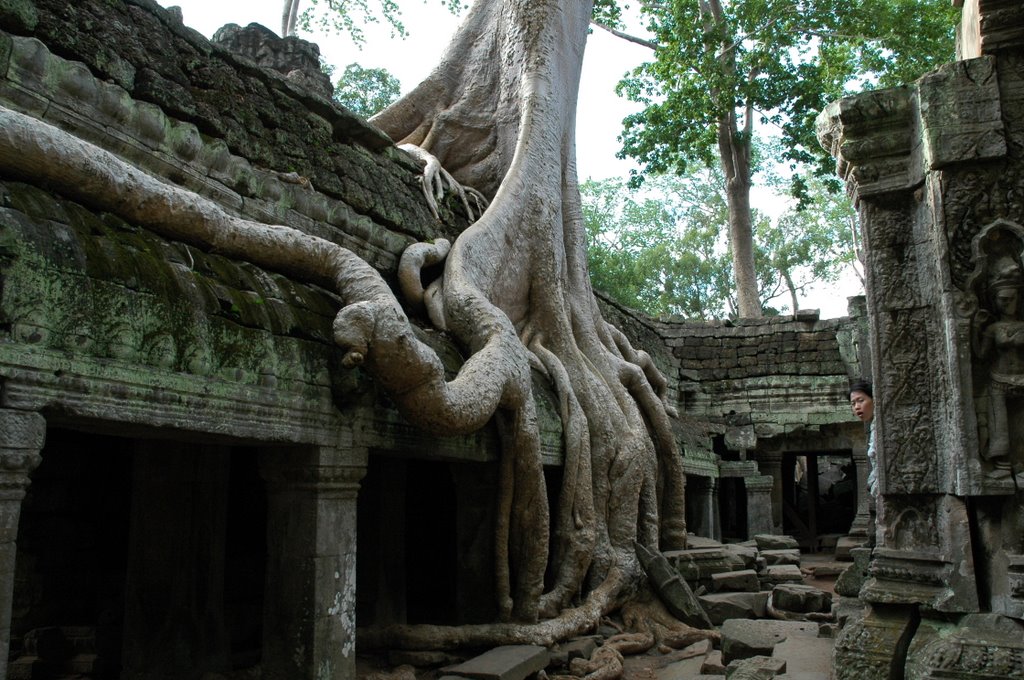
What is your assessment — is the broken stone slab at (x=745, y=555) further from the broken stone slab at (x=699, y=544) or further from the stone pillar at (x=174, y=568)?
the stone pillar at (x=174, y=568)

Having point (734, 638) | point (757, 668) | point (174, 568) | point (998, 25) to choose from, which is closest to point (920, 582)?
point (757, 668)

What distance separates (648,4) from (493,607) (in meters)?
14.5

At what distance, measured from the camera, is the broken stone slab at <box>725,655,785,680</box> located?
12.0 feet

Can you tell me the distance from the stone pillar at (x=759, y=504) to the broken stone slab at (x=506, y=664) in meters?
7.12

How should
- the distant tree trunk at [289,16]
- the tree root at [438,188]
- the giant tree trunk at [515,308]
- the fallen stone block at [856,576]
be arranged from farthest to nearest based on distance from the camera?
the distant tree trunk at [289,16], the tree root at [438,188], the fallen stone block at [856,576], the giant tree trunk at [515,308]

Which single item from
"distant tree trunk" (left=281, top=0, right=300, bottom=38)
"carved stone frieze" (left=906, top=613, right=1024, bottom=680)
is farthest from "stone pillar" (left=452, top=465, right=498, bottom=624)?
"distant tree trunk" (left=281, top=0, right=300, bottom=38)

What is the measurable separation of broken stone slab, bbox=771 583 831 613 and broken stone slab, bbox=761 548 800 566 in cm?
226

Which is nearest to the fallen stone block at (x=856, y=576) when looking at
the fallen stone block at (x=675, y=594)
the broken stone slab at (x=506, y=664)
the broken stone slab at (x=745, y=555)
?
the fallen stone block at (x=675, y=594)

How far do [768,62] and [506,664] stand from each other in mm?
12988

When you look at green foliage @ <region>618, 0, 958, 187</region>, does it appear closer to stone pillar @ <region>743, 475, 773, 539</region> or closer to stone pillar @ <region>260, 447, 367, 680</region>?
stone pillar @ <region>743, 475, 773, 539</region>

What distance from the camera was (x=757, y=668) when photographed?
3.76 metres

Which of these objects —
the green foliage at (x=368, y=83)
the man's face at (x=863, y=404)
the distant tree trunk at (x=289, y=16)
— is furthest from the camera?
the green foliage at (x=368, y=83)

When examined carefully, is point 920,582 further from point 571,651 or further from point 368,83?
point 368,83

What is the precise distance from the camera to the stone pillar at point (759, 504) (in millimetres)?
10977
